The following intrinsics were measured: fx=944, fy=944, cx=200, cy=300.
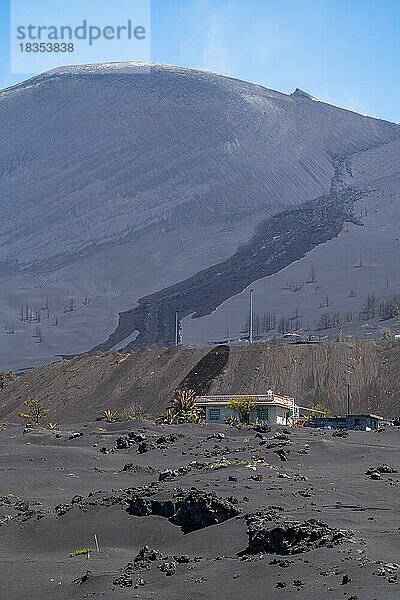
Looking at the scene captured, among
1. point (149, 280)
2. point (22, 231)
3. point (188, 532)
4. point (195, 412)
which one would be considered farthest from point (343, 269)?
point (188, 532)

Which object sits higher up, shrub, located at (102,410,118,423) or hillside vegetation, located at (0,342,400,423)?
hillside vegetation, located at (0,342,400,423)

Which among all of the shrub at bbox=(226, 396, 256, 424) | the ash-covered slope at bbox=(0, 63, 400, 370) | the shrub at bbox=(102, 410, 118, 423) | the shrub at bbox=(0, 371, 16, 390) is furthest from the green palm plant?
the ash-covered slope at bbox=(0, 63, 400, 370)

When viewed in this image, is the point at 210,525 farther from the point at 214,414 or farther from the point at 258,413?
the point at 214,414

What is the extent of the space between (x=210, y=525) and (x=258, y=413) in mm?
33614

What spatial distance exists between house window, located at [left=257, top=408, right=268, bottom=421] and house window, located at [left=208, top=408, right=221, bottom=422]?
2.47 m

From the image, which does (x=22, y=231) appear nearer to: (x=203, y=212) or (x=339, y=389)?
(x=203, y=212)

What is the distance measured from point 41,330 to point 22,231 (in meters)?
44.4

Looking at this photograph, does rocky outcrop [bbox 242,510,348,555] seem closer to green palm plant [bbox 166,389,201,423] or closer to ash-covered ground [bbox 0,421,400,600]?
ash-covered ground [bbox 0,421,400,600]

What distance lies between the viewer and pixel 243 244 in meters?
154

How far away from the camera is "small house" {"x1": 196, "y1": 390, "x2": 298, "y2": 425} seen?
1829 inches

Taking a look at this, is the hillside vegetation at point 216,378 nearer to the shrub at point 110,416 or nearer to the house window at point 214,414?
the shrub at point 110,416

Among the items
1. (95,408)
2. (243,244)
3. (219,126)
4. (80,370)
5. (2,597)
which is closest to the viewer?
(2,597)

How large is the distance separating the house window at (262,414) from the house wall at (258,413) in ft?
0.18

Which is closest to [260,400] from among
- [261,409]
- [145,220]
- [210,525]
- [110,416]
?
[261,409]
